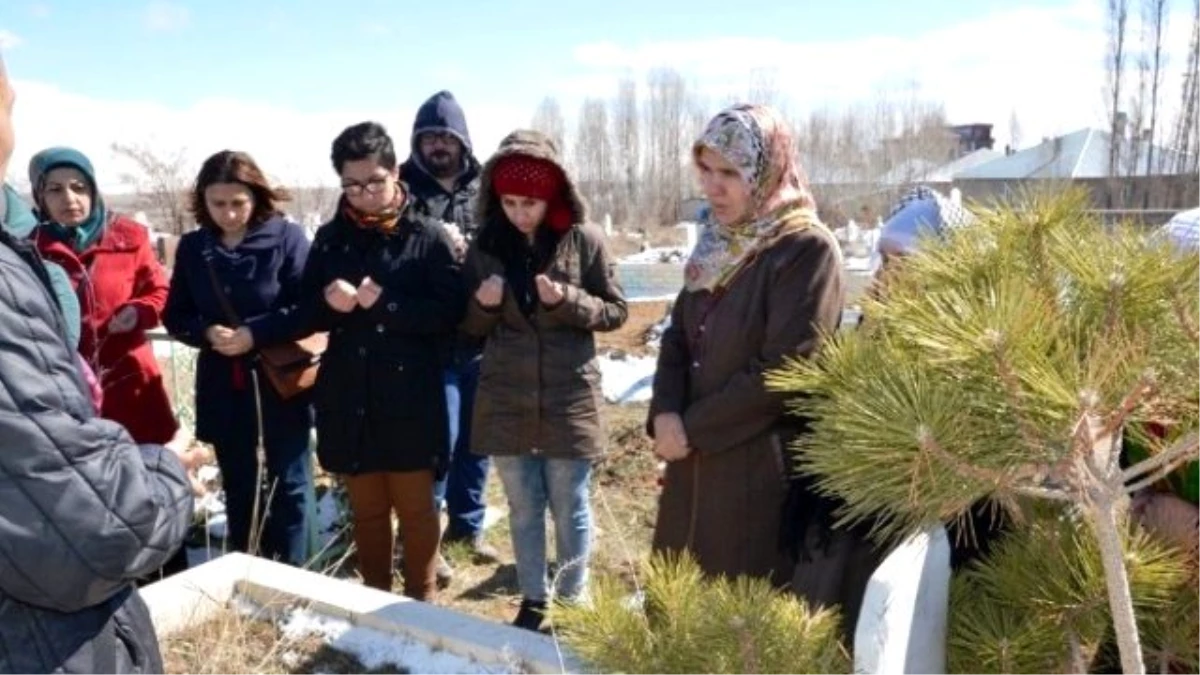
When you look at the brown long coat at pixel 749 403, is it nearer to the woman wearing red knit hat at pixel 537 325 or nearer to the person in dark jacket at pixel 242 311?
the woman wearing red knit hat at pixel 537 325

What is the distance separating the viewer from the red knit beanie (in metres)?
3.12

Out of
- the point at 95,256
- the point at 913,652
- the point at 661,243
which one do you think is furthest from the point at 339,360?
the point at 661,243

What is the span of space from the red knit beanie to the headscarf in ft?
4.70

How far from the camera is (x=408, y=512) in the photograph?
340 centimetres

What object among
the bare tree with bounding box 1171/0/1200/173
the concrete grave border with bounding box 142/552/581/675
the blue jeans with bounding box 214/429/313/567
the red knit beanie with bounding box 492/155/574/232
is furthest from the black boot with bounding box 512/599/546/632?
the bare tree with bounding box 1171/0/1200/173

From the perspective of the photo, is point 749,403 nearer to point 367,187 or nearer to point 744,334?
point 744,334

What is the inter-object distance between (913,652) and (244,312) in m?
2.76

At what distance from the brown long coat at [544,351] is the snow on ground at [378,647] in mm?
733

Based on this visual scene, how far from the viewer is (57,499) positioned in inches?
50.6

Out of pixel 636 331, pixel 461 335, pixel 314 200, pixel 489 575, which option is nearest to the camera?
pixel 461 335

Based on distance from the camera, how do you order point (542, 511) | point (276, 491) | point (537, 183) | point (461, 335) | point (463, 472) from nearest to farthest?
1. point (537, 183)
2. point (542, 511)
3. point (461, 335)
4. point (276, 491)
5. point (463, 472)

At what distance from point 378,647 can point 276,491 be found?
1219mm

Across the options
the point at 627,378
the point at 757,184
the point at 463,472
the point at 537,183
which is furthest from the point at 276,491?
the point at 627,378

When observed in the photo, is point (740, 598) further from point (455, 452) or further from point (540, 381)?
point (455, 452)
